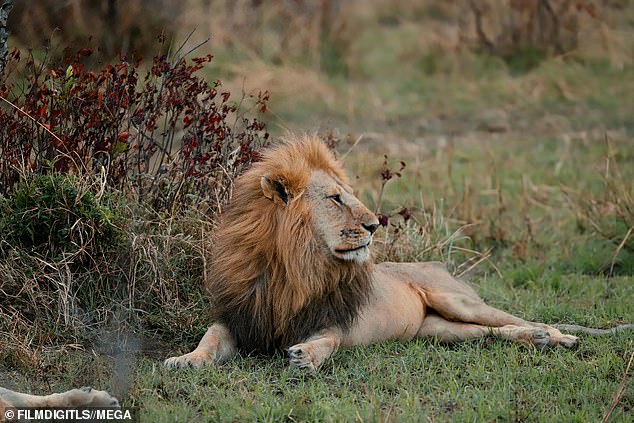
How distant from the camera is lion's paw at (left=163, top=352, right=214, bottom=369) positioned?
4.56m

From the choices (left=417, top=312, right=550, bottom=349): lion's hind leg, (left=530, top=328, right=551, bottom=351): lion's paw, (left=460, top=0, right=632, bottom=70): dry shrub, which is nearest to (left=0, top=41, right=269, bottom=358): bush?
(left=417, top=312, right=550, bottom=349): lion's hind leg

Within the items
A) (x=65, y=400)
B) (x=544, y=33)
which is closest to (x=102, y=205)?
(x=65, y=400)

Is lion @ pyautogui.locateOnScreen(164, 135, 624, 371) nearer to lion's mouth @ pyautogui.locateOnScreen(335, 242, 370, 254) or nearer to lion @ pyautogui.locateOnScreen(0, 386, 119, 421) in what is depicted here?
lion's mouth @ pyautogui.locateOnScreen(335, 242, 370, 254)

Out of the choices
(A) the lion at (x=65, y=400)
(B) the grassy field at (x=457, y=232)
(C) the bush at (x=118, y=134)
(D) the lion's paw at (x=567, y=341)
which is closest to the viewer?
(A) the lion at (x=65, y=400)

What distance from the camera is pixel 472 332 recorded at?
5.30 meters

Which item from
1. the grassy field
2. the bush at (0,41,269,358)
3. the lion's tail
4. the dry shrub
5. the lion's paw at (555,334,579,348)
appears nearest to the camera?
the grassy field

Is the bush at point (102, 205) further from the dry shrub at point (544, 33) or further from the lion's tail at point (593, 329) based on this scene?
the dry shrub at point (544, 33)

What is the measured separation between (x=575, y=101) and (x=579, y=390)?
7.70 metres

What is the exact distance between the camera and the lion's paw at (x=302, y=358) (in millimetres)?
4543

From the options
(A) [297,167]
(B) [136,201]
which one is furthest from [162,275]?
(A) [297,167]

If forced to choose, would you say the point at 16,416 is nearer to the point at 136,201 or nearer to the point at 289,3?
the point at 136,201

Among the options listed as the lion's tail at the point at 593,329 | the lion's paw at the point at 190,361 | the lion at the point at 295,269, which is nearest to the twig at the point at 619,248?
the lion's tail at the point at 593,329

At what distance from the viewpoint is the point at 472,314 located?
5375 mm

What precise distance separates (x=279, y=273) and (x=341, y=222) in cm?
38
